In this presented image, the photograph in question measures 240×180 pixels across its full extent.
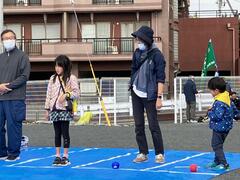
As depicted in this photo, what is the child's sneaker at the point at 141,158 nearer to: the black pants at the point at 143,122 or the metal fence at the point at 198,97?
the black pants at the point at 143,122

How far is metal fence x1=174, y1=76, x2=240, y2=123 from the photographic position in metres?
21.6

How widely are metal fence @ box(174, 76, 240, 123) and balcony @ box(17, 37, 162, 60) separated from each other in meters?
9.85

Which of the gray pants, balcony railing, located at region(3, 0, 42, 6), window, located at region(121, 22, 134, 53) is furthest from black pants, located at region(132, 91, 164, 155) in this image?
balcony railing, located at region(3, 0, 42, 6)

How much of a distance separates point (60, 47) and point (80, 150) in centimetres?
2386

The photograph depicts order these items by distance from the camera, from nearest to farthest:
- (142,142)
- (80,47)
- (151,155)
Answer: (142,142) → (151,155) → (80,47)

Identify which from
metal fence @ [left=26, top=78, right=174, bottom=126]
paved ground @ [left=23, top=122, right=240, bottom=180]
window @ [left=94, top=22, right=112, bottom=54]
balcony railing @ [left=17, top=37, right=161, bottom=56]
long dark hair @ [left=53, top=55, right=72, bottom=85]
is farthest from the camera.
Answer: window @ [left=94, top=22, right=112, bottom=54]

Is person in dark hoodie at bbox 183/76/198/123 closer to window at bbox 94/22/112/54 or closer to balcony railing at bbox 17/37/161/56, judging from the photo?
balcony railing at bbox 17/37/161/56

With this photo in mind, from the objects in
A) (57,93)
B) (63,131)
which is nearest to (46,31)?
(57,93)

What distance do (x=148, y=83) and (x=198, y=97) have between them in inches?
597

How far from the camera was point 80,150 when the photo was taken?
33.5ft

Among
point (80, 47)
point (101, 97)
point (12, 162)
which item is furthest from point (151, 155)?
point (80, 47)

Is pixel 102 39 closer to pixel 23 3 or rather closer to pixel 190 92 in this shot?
pixel 23 3

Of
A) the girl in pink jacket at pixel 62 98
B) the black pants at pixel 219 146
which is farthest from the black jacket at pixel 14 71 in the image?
the black pants at pixel 219 146

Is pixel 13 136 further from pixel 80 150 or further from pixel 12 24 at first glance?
pixel 12 24
